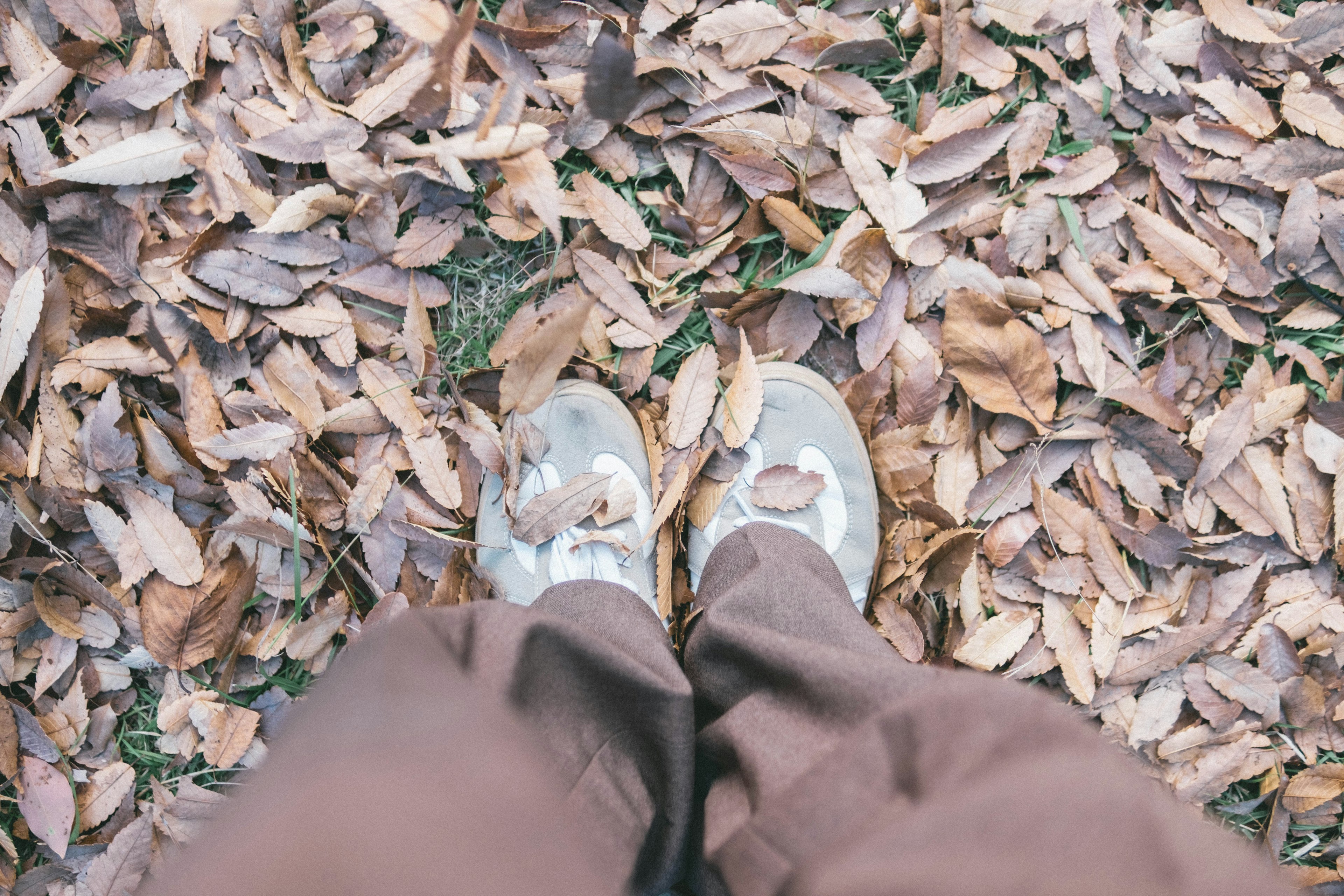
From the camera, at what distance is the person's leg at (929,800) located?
604 millimetres

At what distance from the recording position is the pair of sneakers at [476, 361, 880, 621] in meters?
1.25

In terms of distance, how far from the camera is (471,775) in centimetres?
67

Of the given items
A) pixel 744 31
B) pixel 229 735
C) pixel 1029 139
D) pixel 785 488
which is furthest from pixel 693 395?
pixel 229 735

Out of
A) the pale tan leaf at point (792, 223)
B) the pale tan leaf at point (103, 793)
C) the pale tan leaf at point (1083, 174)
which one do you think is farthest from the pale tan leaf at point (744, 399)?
the pale tan leaf at point (103, 793)

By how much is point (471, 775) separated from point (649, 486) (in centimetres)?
66

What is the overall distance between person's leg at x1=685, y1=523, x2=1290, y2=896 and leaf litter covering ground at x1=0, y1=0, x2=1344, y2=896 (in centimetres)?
49

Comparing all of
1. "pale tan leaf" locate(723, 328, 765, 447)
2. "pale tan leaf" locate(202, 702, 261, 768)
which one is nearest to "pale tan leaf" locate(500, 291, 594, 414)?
"pale tan leaf" locate(723, 328, 765, 447)

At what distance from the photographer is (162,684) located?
1245 millimetres

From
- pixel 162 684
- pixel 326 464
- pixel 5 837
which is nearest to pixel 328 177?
pixel 326 464

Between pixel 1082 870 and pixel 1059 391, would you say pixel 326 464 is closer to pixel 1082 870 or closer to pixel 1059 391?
pixel 1082 870

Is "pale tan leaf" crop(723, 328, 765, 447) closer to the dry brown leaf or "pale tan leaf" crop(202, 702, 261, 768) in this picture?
the dry brown leaf

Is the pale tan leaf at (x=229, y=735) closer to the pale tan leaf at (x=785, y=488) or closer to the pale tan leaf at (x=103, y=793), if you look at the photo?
the pale tan leaf at (x=103, y=793)

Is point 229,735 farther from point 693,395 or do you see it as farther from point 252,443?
point 693,395

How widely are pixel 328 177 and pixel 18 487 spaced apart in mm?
702
